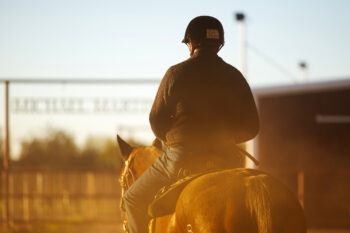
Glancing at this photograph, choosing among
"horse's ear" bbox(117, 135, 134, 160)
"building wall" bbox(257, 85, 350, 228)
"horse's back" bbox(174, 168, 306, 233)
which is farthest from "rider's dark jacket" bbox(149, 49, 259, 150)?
"building wall" bbox(257, 85, 350, 228)

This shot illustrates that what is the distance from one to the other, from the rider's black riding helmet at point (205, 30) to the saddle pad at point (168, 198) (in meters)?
0.97

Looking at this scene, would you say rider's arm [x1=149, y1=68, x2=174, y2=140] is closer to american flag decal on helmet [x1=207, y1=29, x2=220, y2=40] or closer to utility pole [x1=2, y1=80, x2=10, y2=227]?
american flag decal on helmet [x1=207, y1=29, x2=220, y2=40]

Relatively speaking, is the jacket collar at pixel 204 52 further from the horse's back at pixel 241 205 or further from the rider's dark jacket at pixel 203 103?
the horse's back at pixel 241 205

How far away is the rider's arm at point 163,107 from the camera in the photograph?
188 inches

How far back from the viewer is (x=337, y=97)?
59.8 ft

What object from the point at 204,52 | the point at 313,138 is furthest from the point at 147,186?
the point at 313,138

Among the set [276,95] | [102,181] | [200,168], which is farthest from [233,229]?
[102,181]

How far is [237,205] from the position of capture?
4000mm

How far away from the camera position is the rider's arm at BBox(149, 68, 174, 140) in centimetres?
477

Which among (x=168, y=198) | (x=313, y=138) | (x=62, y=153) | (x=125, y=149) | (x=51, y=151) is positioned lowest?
(x=62, y=153)

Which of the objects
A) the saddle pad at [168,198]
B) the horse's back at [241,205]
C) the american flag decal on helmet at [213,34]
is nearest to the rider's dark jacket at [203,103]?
the american flag decal on helmet at [213,34]

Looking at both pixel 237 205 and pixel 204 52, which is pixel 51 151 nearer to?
pixel 204 52

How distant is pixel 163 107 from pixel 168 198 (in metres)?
0.66

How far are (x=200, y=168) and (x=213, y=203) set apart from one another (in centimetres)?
61
